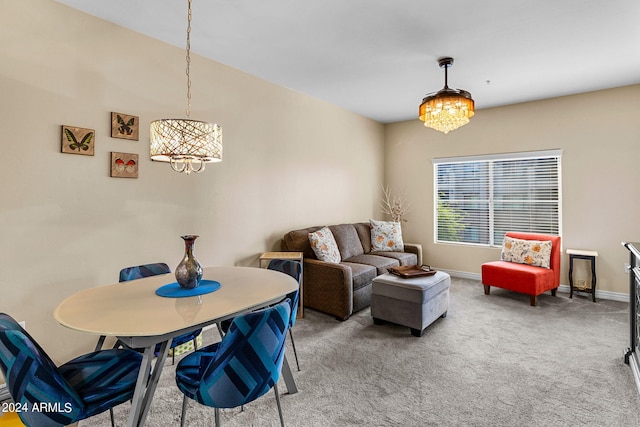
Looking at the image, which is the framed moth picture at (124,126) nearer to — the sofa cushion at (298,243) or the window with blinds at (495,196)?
the sofa cushion at (298,243)

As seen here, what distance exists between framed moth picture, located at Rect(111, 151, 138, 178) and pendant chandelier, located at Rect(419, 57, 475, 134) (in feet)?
8.70

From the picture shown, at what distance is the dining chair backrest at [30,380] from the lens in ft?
3.92

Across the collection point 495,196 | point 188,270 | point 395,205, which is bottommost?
point 188,270

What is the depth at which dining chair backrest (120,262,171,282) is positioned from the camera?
225cm

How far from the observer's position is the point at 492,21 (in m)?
2.54

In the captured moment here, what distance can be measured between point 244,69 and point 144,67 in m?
1.06

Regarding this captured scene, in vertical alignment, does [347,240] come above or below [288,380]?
above

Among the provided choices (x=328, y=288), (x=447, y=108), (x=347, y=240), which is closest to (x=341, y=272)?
(x=328, y=288)

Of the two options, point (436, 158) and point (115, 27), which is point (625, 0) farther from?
point (115, 27)

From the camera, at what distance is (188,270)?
1.90 m

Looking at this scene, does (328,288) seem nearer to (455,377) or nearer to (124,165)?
(455,377)

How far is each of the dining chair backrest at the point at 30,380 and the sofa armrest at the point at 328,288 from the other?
2475 mm

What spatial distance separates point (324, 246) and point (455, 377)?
1967 mm

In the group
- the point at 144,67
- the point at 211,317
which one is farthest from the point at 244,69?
the point at 211,317
